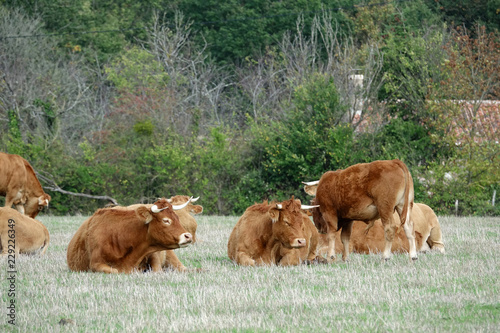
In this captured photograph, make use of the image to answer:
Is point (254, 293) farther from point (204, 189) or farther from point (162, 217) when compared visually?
point (204, 189)

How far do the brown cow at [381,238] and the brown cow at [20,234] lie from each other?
4742 millimetres

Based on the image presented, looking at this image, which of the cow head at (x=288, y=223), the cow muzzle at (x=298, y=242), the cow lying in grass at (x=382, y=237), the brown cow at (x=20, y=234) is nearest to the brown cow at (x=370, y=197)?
the cow lying in grass at (x=382, y=237)

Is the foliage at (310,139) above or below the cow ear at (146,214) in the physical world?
below

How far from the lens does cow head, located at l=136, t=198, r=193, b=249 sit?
9781 mm

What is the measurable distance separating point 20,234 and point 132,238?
3.41 metres

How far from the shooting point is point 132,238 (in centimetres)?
998

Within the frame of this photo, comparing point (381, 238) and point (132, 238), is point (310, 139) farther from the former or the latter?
point (132, 238)

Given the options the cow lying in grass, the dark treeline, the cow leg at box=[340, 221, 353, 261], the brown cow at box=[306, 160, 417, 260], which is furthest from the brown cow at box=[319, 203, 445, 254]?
the dark treeline

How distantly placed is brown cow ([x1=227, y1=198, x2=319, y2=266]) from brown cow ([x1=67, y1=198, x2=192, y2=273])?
1.35 m

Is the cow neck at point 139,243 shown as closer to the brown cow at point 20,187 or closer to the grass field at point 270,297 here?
the grass field at point 270,297

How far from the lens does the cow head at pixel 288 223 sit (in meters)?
10.3

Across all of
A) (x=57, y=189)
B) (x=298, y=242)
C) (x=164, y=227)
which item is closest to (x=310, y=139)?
(x=57, y=189)

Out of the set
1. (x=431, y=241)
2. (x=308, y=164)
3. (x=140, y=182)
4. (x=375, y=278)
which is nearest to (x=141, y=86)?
(x=140, y=182)

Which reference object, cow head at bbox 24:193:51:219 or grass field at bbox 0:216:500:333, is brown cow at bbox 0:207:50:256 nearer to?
grass field at bbox 0:216:500:333
